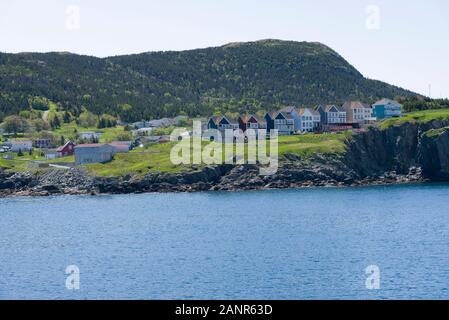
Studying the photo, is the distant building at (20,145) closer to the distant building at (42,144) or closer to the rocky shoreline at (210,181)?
the distant building at (42,144)

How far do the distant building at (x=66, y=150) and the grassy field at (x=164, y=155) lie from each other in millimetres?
16821

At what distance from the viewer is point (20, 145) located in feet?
614

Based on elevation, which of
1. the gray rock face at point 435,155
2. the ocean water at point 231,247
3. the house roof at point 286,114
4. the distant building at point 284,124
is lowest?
the ocean water at point 231,247

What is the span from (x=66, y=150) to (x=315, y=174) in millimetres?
59920

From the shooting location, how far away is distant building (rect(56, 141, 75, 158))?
7072 inches

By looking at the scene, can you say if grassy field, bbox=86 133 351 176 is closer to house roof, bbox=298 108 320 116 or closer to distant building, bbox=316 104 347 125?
house roof, bbox=298 108 320 116

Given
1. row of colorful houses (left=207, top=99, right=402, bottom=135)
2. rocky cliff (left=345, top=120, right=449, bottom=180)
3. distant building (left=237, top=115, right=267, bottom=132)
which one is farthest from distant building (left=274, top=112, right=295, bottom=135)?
rocky cliff (left=345, top=120, right=449, bottom=180)

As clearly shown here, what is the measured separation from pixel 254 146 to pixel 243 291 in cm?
10570

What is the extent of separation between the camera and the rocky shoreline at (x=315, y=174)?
150500 mm

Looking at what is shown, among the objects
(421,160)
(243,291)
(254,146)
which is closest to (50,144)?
(254,146)

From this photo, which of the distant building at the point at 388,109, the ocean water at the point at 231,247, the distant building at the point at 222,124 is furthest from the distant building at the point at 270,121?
the ocean water at the point at 231,247

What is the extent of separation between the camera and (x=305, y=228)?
304 feet

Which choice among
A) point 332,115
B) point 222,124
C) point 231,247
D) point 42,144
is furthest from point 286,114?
point 231,247
